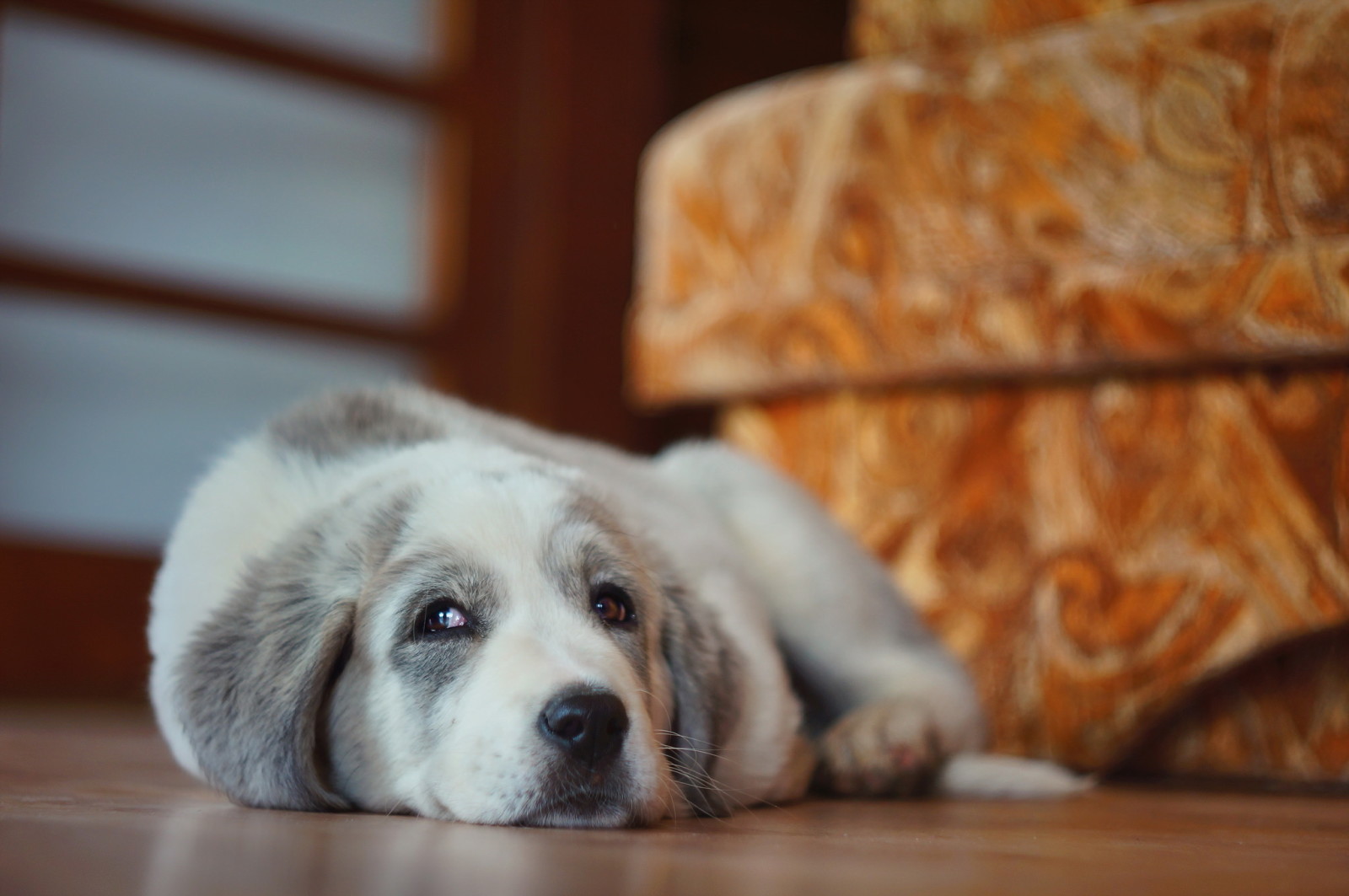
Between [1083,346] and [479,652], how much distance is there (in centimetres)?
120

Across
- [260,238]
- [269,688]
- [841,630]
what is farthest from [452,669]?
[260,238]

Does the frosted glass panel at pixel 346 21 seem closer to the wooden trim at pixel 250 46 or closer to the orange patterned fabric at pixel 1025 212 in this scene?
the wooden trim at pixel 250 46

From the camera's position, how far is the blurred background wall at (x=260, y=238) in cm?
434

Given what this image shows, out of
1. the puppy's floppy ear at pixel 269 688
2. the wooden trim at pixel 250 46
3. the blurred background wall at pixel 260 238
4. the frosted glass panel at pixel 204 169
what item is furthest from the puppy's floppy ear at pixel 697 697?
the wooden trim at pixel 250 46

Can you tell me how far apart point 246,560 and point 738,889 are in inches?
38.0

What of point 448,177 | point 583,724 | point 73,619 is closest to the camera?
point 583,724

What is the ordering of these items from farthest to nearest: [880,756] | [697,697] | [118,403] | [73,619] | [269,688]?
[118,403], [73,619], [880,756], [697,697], [269,688]

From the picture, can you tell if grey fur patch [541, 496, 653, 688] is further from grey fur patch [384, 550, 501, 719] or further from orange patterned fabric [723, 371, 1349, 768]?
orange patterned fabric [723, 371, 1349, 768]

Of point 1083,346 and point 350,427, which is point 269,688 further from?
point 1083,346

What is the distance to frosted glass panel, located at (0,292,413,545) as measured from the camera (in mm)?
4348

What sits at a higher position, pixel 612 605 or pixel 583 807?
pixel 612 605

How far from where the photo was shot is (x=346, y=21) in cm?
496

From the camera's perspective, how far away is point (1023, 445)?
2572 millimetres

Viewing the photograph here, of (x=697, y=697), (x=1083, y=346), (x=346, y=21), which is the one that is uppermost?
(x=346, y=21)
